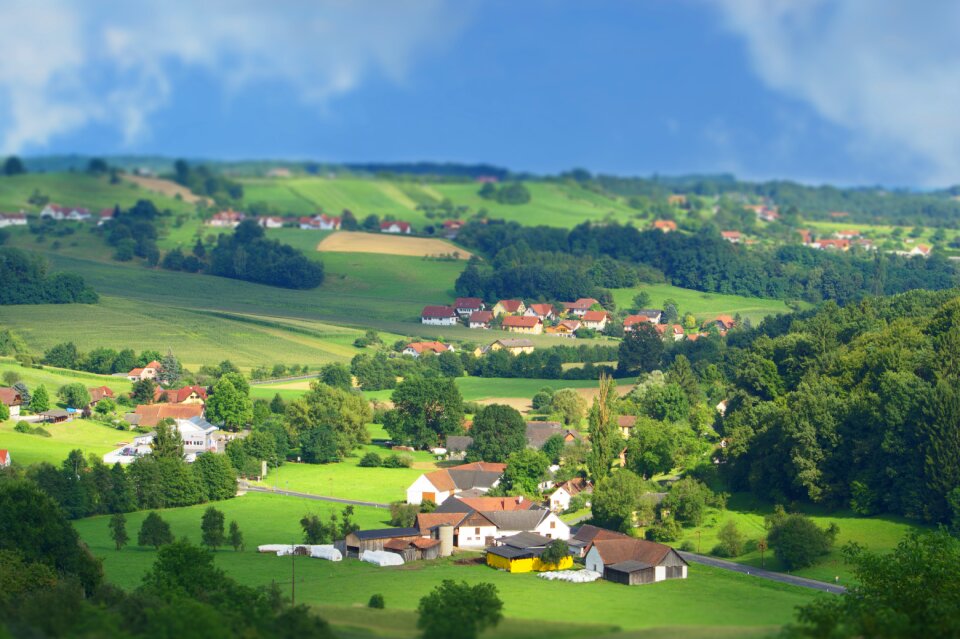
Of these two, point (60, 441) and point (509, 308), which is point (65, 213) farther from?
point (60, 441)

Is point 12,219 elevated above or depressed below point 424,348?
above

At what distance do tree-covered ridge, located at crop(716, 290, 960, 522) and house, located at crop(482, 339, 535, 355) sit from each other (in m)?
31.1

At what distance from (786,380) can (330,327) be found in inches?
1825

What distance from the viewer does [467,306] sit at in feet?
409

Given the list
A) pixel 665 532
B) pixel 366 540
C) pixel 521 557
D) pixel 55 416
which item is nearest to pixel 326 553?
pixel 366 540

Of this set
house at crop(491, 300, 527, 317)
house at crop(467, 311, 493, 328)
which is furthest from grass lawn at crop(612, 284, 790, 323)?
house at crop(467, 311, 493, 328)

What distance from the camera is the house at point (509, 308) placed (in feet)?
404

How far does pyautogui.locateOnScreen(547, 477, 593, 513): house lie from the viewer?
2677 inches

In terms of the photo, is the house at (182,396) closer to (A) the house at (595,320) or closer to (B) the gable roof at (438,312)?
(B) the gable roof at (438,312)

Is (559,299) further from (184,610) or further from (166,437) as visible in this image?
(184,610)

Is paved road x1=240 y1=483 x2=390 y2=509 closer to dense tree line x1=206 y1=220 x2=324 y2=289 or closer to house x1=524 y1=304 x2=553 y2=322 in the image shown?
house x1=524 y1=304 x2=553 y2=322

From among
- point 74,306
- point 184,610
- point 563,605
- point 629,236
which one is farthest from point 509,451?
point 629,236

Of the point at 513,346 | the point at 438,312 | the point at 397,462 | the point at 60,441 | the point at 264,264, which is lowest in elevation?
the point at 397,462

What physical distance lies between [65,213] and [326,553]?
11458cm
